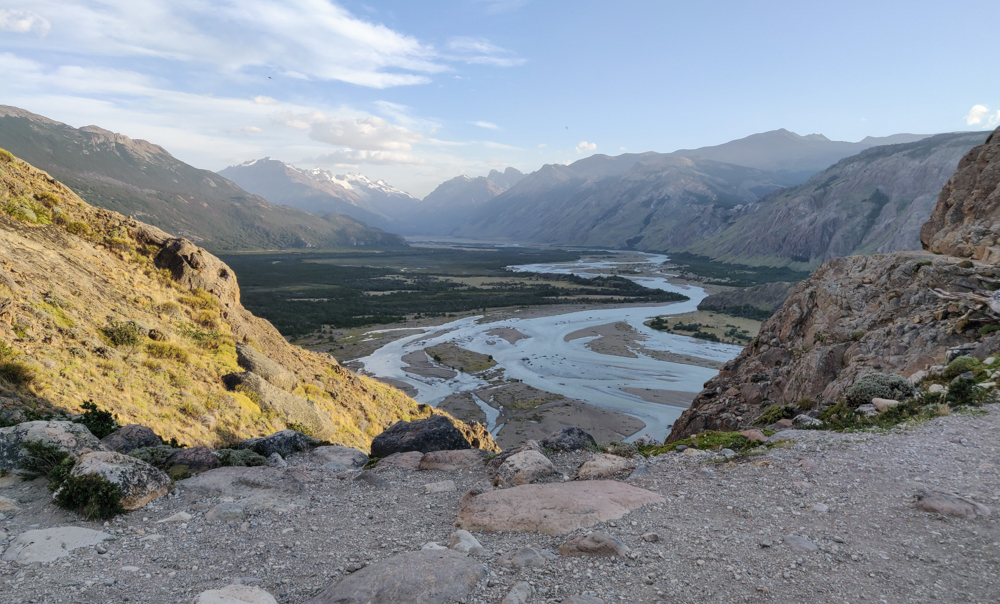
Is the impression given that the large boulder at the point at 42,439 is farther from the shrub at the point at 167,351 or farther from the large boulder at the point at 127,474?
the shrub at the point at 167,351

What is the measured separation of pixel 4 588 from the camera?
233 inches

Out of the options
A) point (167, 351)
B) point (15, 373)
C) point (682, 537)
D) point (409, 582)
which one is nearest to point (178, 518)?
point (409, 582)

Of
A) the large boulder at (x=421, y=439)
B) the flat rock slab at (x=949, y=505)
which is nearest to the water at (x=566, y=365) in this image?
the large boulder at (x=421, y=439)

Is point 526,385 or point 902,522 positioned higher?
point 902,522

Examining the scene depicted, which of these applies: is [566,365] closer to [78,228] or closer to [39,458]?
[78,228]

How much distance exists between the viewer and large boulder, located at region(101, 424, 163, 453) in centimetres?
1119

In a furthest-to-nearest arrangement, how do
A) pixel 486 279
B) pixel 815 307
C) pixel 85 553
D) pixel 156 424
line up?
pixel 486 279 → pixel 815 307 → pixel 156 424 → pixel 85 553

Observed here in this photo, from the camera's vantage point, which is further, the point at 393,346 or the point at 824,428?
the point at 393,346

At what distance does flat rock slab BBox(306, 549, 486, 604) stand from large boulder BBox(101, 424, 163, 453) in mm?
8037

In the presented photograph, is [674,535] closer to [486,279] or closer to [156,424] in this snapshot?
[156,424]

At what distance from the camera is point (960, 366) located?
13.1 metres

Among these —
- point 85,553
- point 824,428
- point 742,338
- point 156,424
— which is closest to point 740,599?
point 824,428

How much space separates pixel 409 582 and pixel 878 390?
12952 mm

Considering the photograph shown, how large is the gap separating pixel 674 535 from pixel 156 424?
14.1 m
